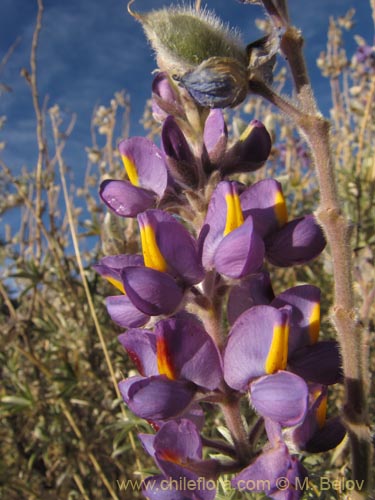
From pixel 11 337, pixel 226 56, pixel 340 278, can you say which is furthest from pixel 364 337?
pixel 11 337

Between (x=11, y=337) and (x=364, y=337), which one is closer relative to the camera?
(x=364, y=337)

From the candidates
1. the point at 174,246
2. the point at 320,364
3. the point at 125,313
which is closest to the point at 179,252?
the point at 174,246

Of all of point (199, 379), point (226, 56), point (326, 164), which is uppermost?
point (226, 56)

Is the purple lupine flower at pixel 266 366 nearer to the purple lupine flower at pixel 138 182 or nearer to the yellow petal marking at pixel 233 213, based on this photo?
the yellow petal marking at pixel 233 213

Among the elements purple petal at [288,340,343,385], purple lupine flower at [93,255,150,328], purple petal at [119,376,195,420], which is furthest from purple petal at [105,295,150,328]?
purple petal at [288,340,343,385]

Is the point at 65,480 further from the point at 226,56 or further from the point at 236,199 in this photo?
the point at 226,56

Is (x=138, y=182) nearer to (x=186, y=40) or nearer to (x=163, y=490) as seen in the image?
(x=186, y=40)

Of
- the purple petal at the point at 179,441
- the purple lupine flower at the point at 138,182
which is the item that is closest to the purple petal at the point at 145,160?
the purple lupine flower at the point at 138,182

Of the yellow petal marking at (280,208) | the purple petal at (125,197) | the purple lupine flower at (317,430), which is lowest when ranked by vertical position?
the purple lupine flower at (317,430)
